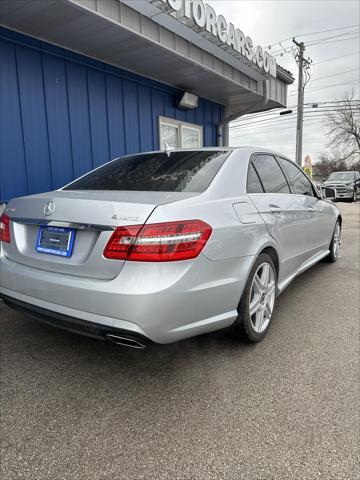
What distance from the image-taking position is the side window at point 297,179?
3.61m

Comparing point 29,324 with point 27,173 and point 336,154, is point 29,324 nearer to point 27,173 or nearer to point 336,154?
point 27,173

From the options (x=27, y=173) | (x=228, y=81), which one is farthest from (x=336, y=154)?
(x=27, y=173)

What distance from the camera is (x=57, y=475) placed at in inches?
61.7

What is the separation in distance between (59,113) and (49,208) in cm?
332

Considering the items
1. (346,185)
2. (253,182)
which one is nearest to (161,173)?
(253,182)

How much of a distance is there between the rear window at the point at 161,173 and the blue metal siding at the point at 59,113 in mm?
2021

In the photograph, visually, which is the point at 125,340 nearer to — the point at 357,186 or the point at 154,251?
the point at 154,251

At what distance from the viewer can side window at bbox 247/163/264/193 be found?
2.67 m

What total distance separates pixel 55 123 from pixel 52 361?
355cm

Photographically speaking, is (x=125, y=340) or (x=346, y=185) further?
(x=346, y=185)

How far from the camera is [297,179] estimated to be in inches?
151

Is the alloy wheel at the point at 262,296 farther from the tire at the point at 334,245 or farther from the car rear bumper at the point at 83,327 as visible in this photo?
the tire at the point at 334,245

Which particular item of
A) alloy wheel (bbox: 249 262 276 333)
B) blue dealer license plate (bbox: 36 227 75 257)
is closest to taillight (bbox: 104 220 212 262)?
blue dealer license plate (bbox: 36 227 75 257)

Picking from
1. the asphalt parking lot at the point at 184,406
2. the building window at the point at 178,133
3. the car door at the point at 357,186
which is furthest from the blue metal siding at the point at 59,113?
the car door at the point at 357,186
